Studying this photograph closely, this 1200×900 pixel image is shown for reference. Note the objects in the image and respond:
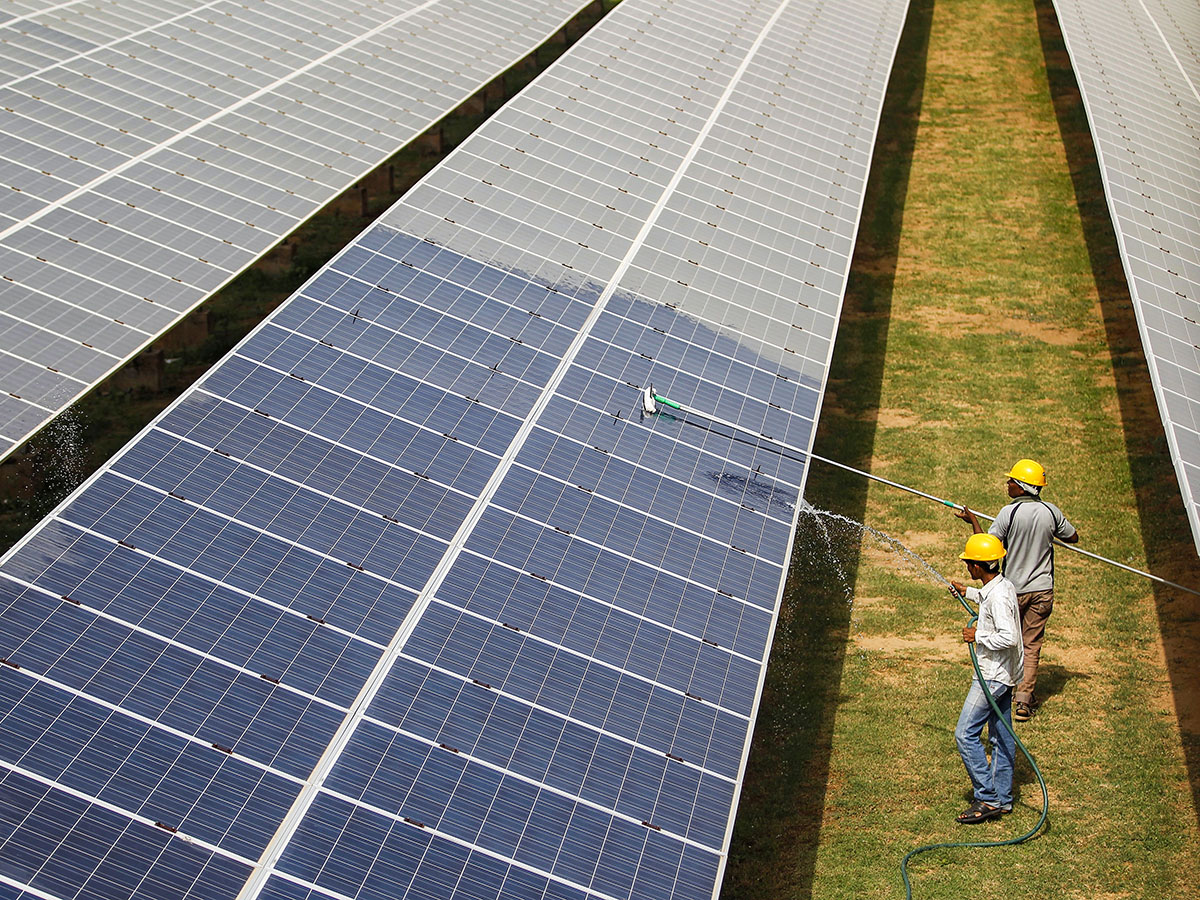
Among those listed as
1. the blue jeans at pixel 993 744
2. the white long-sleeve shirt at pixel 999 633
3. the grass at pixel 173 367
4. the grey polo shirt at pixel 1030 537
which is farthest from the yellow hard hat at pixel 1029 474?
the grass at pixel 173 367

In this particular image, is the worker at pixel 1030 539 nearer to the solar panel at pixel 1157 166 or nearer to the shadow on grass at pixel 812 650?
the solar panel at pixel 1157 166

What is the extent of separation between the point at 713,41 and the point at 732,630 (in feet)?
71.0

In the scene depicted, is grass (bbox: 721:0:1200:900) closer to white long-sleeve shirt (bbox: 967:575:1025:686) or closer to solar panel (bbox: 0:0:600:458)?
white long-sleeve shirt (bbox: 967:575:1025:686)

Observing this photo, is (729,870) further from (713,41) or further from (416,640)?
(713,41)

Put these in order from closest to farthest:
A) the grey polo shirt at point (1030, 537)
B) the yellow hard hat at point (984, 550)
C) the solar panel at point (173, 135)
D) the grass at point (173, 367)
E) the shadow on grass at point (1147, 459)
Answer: the yellow hard hat at point (984, 550) < the grey polo shirt at point (1030, 537) < the shadow on grass at point (1147, 459) < the solar panel at point (173, 135) < the grass at point (173, 367)

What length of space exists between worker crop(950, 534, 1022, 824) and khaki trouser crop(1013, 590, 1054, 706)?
118 cm

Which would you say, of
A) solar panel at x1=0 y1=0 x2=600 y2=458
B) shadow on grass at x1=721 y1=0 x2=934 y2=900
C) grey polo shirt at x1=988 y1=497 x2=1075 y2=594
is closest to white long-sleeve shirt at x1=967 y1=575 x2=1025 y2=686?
grey polo shirt at x1=988 y1=497 x2=1075 y2=594

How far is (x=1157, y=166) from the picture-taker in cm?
2522

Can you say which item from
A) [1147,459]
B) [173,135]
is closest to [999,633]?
[1147,459]

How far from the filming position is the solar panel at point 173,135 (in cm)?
1686

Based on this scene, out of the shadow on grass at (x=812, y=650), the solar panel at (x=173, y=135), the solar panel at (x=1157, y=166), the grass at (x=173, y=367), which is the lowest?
the grass at (x=173, y=367)

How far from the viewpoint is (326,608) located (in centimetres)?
1191

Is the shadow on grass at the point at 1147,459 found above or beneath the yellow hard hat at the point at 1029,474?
beneath

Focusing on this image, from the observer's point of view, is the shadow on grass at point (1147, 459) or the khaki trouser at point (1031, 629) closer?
the khaki trouser at point (1031, 629)
